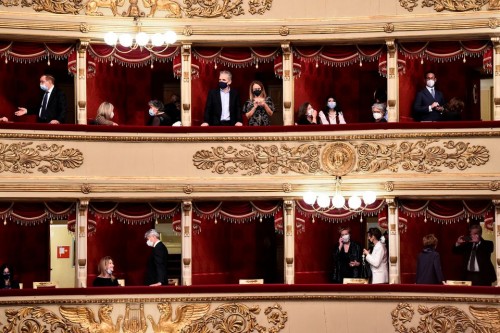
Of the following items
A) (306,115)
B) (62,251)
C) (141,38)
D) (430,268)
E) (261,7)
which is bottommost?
(430,268)

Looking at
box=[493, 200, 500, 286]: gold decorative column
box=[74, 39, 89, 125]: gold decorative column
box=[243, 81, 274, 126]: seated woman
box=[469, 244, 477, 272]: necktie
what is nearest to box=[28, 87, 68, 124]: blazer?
box=[74, 39, 89, 125]: gold decorative column

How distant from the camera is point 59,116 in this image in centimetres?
3375

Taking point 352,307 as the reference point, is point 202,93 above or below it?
above

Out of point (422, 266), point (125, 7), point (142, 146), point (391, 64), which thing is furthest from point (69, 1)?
point (422, 266)

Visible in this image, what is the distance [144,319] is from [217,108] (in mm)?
4547

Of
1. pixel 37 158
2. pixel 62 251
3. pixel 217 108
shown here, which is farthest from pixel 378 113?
pixel 62 251

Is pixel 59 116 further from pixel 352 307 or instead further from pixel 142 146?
pixel 352 307

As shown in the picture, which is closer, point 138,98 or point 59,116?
point 59,116

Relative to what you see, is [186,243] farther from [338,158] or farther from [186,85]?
[338,158]

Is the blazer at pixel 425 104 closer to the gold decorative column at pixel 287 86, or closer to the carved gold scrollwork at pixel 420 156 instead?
the carved gold scrollwork at pixel 420 156

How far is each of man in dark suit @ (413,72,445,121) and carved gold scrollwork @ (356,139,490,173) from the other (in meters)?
0.67

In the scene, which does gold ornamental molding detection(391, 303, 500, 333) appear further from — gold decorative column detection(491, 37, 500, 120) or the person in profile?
gold decorative column detection(491, 37, 500, 120)

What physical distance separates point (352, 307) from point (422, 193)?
8.60ft

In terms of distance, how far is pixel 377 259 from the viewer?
33000 millimetres
